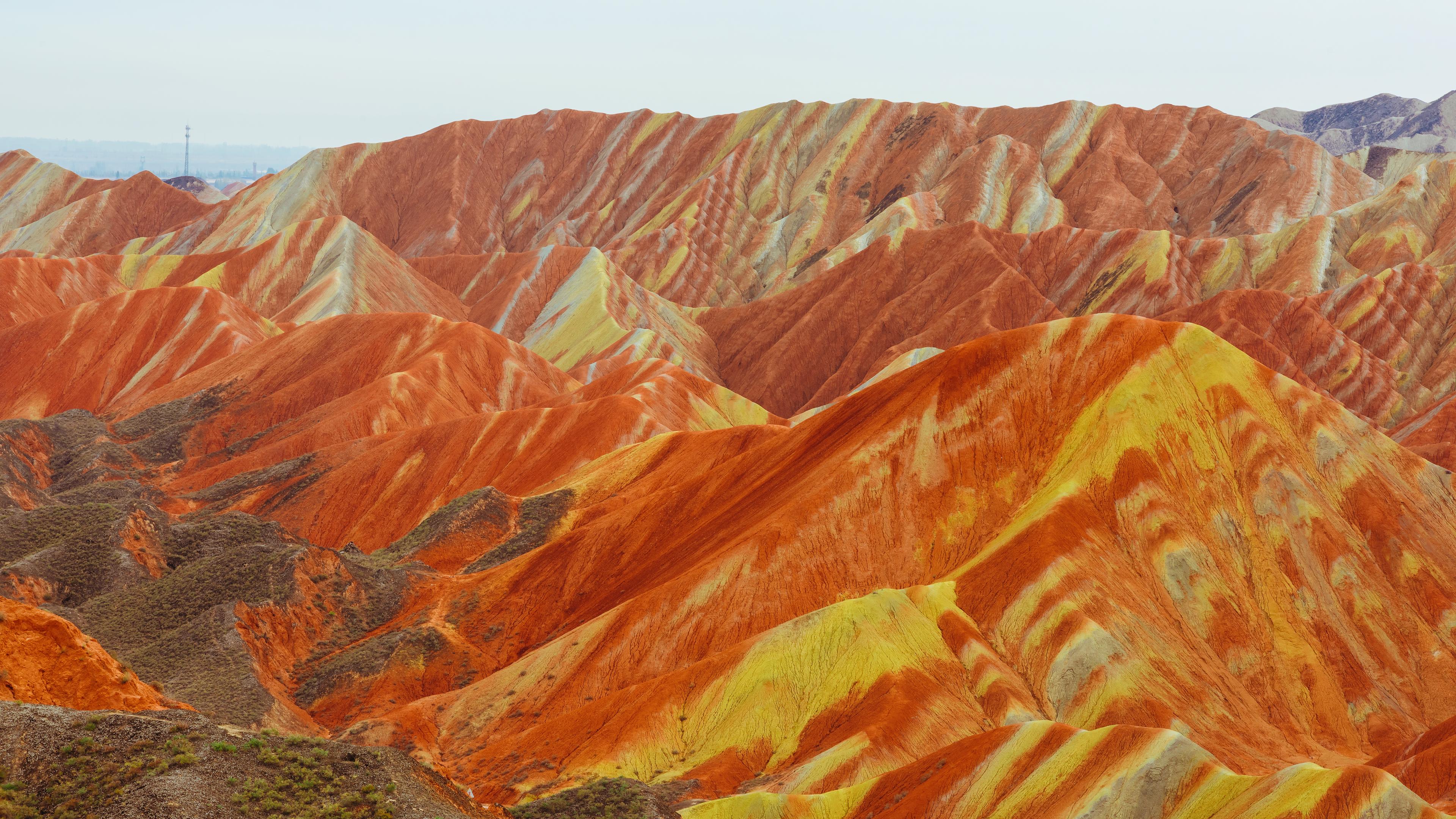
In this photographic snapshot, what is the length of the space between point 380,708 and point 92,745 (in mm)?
24682

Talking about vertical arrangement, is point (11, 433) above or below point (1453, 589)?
below

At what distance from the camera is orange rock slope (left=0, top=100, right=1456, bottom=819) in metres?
39.5

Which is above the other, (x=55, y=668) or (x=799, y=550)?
(x=55, y=668)

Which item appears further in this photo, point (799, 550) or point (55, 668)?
point (799, 550)

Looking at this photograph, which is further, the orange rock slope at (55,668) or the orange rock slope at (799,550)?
the orange rock slope at (799,550)

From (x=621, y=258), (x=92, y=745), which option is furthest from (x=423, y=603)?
(x=621, y=258)

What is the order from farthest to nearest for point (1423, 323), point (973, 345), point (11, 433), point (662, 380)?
point (1423, 323) → point (662, 380) → point (11, 433) → point (973, 345)

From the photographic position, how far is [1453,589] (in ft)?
152

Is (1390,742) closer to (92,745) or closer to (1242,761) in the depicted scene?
(1242,761)

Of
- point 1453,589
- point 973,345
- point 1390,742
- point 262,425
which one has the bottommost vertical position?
point 262,425

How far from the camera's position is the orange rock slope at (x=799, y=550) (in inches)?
1556

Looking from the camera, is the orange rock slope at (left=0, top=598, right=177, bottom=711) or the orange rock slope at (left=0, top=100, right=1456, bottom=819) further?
the orange rock slope at (left=0, top=100, right=1456, bottom=819)

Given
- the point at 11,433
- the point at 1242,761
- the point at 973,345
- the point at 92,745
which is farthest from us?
the point at 11,433

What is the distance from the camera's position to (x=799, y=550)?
5022 centimetres
